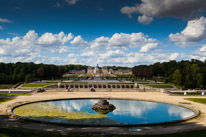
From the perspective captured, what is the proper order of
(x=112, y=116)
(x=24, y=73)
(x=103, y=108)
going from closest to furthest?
(x=112, y=116), (x=103, y=108), (x=24, y=73)

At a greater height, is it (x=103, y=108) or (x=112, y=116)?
(x=103, y=108)

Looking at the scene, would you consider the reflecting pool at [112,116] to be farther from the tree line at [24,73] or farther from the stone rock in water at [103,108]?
the tree line at [24,73]

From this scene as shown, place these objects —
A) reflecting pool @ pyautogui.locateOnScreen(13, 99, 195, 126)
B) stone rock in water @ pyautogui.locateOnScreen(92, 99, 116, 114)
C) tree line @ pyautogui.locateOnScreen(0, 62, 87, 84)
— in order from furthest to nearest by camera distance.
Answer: tree line @ pyautogui.locateOnScreen(0, 62, 87, 84) < stone rock in water @ pyautogui.locateOnScreen(92, 99, 116, 114) < reflecting pool @ pyautogui.locateOnScreen(13, 99, 195, 126)

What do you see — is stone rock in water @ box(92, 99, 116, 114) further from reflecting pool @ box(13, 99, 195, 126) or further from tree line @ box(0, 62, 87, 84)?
tree line @ box(0, 62, 87, 84)

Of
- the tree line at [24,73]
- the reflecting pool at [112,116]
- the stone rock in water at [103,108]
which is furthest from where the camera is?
the tree line at [24,73]

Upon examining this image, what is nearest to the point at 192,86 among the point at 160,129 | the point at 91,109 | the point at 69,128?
the point at 91,109

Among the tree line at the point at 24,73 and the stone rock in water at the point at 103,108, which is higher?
A: the tree line at the point at 24,73

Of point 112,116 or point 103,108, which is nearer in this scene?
point 112,116

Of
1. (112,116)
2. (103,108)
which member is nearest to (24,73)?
(103,108)

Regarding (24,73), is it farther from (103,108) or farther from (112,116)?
(112,116)

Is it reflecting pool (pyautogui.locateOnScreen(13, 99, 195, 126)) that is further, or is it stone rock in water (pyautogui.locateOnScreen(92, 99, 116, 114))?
stone rock in water (pyautogui.locateOnScreen(92, 99, 116, 114))

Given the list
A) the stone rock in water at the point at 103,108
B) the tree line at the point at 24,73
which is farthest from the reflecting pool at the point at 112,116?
the tree line at the point at 24,73

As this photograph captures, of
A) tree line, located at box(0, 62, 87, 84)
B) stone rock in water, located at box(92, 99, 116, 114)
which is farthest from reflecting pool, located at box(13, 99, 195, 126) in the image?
tree line, located at box(0, 62, 87, 84)

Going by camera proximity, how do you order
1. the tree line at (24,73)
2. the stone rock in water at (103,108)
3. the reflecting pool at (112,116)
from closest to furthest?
1. the reflecting pool at (112,116)
2. the stone rock in water at (103,108)
3. the tree line at (24,73)
